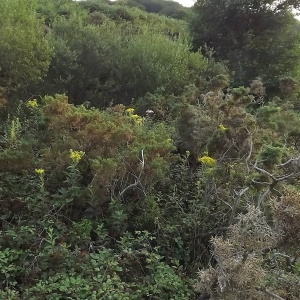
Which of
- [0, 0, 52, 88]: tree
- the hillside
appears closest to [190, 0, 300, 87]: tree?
the hillside

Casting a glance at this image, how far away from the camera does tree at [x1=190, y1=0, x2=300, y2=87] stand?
1091 cm

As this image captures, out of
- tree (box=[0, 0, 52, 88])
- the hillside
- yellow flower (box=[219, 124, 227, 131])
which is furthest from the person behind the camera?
tree (box=[0, 0, 52, 88])

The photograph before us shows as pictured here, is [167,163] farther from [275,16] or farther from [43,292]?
[275,16]

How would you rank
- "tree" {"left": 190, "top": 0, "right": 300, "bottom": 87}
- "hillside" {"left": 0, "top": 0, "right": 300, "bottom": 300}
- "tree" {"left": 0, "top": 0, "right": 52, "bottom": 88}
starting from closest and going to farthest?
"hillside" {"left": 0, "top": 0, "right": 300, "bottom": 300} → "tree" {"left": 0, "top": 0, "right": 52, "bottom": 88} → "tree" {"left": 190, "top": 0, "right": 300, "bottom": 87}

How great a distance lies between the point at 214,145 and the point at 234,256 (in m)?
1.93

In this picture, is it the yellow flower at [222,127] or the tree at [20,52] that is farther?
the tree at [20,52]

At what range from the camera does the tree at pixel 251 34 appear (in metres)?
10.9

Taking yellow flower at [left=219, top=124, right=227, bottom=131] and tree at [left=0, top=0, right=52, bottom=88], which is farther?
tree at [left=0, top=0, right=52, bottom=88]

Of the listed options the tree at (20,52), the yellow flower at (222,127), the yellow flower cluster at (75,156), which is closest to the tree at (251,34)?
the tree at (20,52)

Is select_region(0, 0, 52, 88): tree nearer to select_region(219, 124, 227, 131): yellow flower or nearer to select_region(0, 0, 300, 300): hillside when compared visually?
select_region(0, 0, 300, 300): hillside

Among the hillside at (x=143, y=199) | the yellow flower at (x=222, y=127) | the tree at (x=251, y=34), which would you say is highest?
the tree at (x=251, y=34)

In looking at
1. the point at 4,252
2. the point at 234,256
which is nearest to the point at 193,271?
the point at 234,256

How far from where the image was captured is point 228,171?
4000 mm

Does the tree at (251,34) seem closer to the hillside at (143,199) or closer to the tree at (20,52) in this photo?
the hillside at (143,199)
